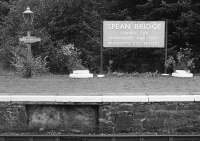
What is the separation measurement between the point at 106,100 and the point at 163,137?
148 centimetres

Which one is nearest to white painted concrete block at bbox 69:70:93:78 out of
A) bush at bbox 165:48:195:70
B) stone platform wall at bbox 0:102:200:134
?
bush at bbox 165:48:195:70

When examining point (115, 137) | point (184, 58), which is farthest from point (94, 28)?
point (115, 137)

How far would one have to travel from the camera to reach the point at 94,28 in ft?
72.4

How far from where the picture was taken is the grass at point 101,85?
10695 mm

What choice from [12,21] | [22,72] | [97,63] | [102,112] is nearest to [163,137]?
[102,112]

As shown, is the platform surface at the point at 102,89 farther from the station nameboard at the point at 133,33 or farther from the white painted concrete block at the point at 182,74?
the station nameboard at the point at 133,33

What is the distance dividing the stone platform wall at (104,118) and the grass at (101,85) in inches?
26.7

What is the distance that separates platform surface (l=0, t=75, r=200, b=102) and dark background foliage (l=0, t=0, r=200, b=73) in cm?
484

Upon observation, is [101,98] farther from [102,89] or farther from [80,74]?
[80,74]

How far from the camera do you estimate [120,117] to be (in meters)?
9.61

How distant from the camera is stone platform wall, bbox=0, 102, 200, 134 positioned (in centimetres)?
954

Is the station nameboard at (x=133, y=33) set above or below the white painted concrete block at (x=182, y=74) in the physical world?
above

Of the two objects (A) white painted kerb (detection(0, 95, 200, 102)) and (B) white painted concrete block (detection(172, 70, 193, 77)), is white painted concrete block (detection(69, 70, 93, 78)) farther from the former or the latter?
(A) white painted kerb (detection(0, 95, 200, 102))

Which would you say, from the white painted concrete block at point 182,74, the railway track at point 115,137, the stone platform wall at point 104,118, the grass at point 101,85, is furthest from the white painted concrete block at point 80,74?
the railway track at point 115,137
